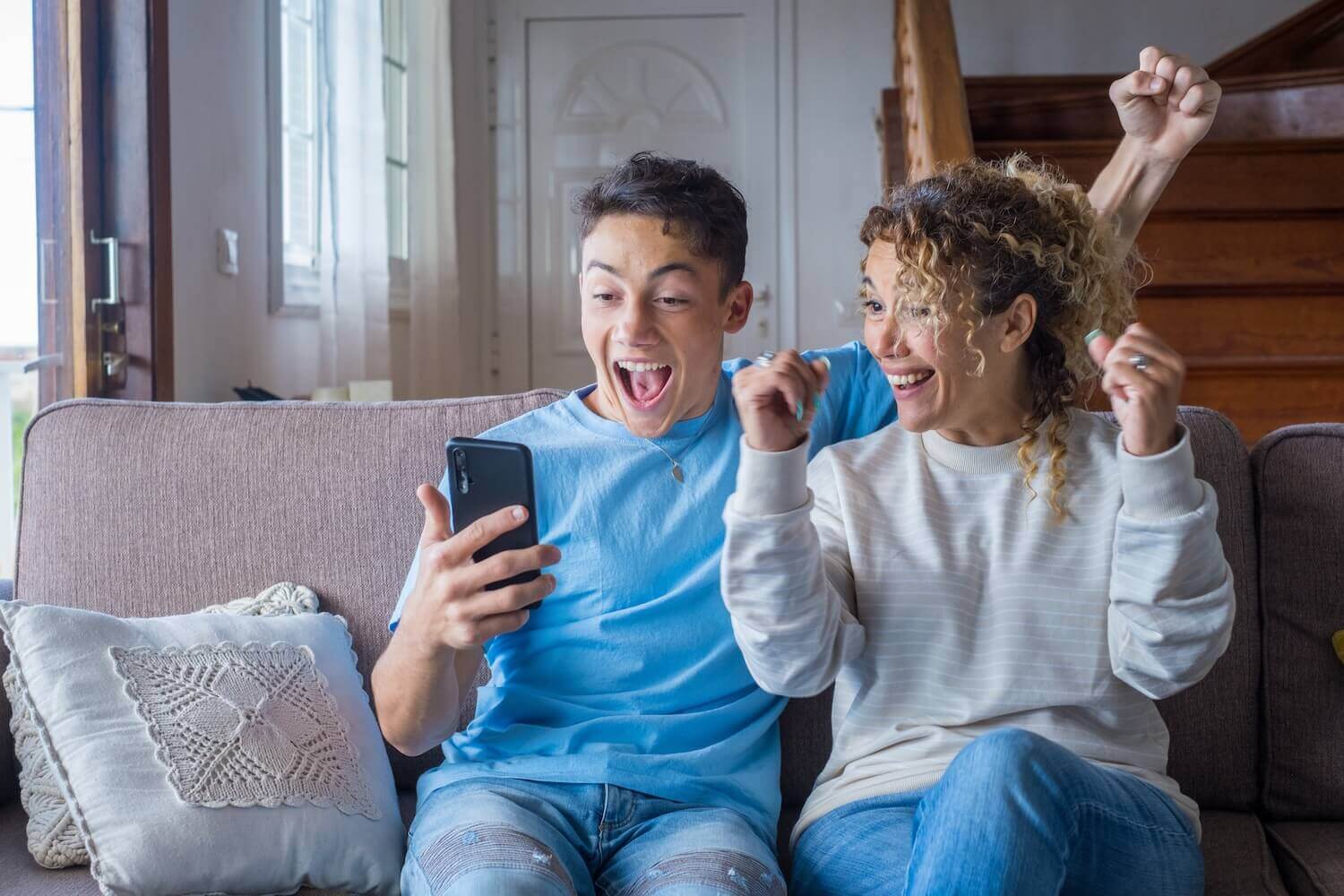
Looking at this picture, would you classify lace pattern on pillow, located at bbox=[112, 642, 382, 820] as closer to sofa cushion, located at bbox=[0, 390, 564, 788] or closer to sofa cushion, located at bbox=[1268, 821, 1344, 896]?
sofa cushion, located at bbox=[0, 390, 564, 788]

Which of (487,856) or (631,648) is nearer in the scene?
(487,856)

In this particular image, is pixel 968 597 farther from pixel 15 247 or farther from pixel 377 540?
pixel 15 247

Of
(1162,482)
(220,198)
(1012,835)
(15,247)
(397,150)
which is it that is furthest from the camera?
(397,150)

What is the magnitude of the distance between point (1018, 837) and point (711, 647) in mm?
407

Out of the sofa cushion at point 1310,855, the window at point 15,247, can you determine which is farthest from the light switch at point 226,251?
the sofa cushion at point 1310,855

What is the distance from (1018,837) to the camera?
103 cm

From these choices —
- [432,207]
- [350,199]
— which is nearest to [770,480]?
[350,199]

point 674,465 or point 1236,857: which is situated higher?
point 674,465

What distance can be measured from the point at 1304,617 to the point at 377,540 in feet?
3.79

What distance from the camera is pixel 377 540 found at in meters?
1.58

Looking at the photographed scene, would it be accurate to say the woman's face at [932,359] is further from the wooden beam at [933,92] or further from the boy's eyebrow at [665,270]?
the wooden beam at [933,92]

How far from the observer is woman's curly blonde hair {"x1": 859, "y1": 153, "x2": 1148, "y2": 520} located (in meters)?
1.27

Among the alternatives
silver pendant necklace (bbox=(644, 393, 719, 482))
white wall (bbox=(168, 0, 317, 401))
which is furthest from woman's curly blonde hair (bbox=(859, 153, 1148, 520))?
white wall (bbox=(168, 0, 317, 401))

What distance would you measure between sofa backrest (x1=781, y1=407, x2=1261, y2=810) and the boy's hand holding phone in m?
0.51
